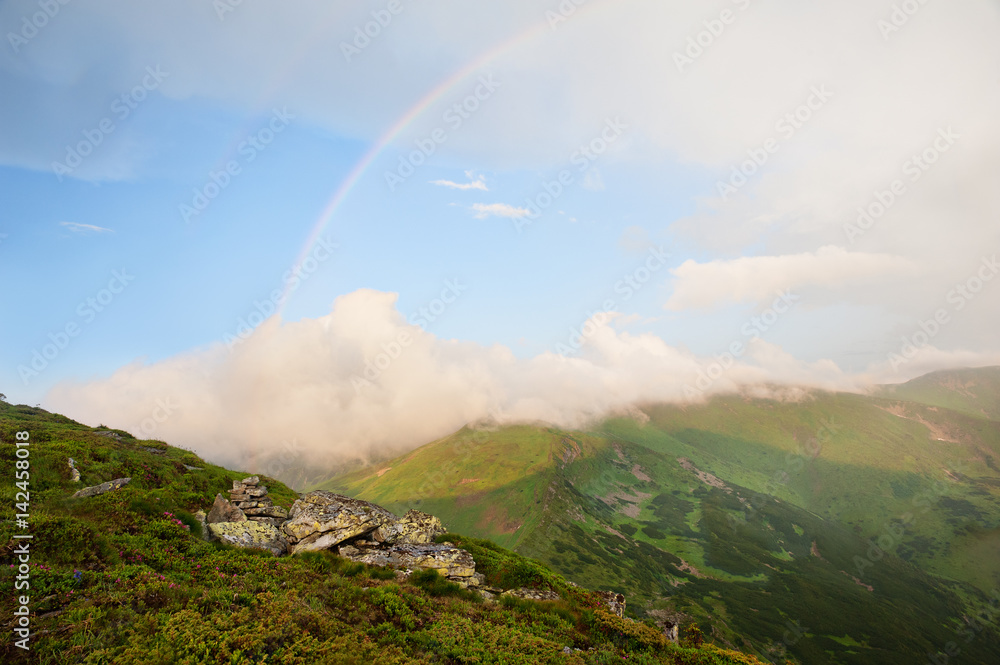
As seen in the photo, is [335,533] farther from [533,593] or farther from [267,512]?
[533,593]

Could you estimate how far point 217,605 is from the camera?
1444cm

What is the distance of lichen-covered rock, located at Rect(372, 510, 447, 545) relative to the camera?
99.2 feet

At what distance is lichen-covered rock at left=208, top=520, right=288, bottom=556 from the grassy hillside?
163 centimetres

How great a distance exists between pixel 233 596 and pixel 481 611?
38.8ft

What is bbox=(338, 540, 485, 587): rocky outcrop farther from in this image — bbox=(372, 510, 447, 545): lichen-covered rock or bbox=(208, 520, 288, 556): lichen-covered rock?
bbox=(208, 520, 288, 556): lichen-covered rock

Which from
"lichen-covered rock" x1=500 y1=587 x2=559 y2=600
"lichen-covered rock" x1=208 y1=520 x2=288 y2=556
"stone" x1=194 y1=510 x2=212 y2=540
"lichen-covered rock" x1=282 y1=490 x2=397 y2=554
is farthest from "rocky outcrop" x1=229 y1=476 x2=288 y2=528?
"lichen-covered rock" x1=500 y1=587 x2=559 y2=600

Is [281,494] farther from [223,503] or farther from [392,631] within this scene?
[392,631]

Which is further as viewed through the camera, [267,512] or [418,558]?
[267,512]

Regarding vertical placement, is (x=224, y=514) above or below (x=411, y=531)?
above

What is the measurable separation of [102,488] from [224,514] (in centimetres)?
655

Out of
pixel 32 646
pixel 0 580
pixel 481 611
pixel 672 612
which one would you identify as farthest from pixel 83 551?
pixel 672 612

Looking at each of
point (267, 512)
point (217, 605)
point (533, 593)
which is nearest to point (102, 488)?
point (267, 512)

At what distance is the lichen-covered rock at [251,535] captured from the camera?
2300 cm

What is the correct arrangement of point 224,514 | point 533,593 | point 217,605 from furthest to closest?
1. point 533,593
2. point 224,514
3. point 217,605
